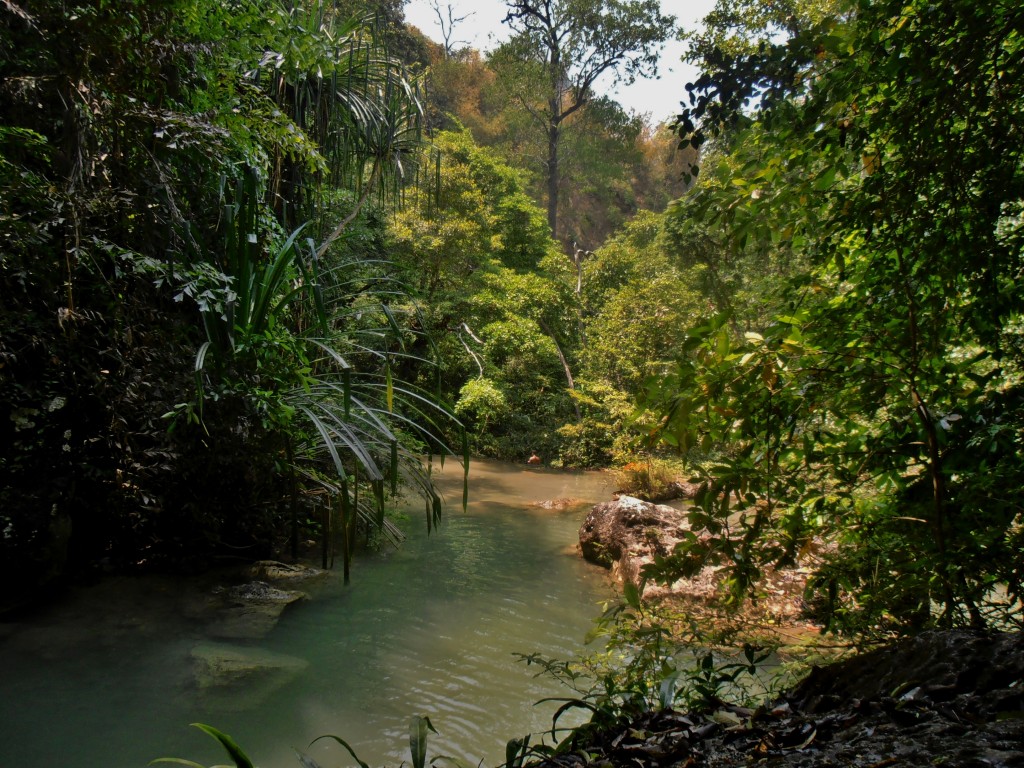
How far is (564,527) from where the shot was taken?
22.2 ft

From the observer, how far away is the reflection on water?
2289mm

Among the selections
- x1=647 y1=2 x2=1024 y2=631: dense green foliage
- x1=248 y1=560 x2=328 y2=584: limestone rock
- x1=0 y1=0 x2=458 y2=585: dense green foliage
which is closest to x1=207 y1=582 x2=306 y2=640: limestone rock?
x1=248 y1=560 x2=328 y2=584: limestone rock

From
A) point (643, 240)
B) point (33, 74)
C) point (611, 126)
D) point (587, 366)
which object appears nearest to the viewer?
point (33, 74)

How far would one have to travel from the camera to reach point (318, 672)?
2.98m

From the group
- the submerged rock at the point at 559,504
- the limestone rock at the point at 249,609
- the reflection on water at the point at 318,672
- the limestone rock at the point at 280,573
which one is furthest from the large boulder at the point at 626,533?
the limestone rock at the point at 249,609

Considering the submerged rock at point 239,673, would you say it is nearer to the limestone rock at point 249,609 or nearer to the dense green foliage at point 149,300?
the limestone rock at point 249,609

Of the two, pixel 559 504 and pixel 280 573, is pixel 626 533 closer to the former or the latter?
pixel 559 504

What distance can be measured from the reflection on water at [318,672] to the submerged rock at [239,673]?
0.9 inches

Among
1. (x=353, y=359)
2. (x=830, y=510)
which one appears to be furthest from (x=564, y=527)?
(x=830, y=510)

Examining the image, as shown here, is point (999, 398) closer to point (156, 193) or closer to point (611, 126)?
point (156, 193)

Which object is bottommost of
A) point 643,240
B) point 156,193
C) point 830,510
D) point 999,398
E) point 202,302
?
point 830,510

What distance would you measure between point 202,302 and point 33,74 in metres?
1.20

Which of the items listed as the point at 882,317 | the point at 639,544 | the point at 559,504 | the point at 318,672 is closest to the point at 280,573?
the point at 318,672

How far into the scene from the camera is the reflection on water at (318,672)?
7.51 feet
